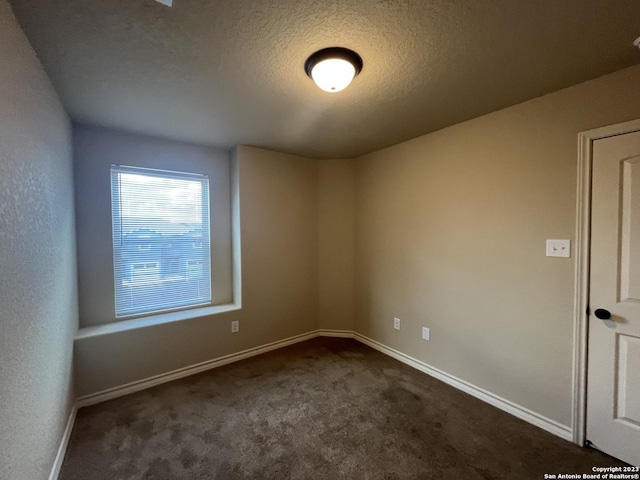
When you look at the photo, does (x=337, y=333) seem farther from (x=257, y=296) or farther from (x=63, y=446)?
(x=63, y=446)

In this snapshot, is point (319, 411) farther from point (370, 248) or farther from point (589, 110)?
point (589, 110)

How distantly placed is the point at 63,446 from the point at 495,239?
342 centimetres

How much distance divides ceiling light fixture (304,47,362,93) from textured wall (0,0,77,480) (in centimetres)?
132

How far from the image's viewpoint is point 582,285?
1.74 metres

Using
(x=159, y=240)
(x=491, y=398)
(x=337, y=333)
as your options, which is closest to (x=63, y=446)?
(x=159, y=240)

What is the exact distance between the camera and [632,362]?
1585mm

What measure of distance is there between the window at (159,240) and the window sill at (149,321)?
0.10 m

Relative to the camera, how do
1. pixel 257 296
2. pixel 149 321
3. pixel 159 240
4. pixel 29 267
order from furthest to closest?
pixel 257 296 < pixel 159 240 < pixel 149 321 < pixel 29 267

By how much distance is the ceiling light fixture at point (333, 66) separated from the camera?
142 centimetres

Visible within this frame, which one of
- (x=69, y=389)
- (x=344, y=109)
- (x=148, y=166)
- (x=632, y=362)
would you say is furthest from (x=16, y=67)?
(x=632, y=362)

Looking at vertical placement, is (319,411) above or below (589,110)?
below

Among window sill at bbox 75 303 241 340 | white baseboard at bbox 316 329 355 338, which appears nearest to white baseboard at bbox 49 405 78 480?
window sill at bbox 75 303 241 340

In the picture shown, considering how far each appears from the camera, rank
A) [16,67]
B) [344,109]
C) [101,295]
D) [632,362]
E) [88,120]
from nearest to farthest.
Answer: [16,67], [632,362], [344,109], [88,120], [101,295]

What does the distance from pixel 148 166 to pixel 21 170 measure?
1.55m
